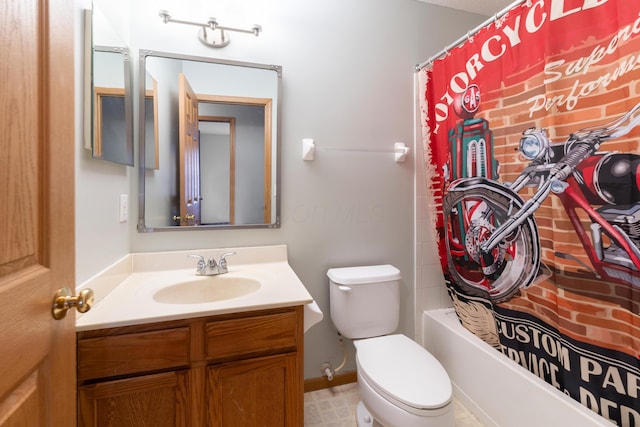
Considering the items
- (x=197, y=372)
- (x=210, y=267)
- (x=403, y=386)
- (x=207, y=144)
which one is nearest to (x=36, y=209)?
(x=197, y=372)

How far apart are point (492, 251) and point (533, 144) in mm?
516

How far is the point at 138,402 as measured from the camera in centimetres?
97

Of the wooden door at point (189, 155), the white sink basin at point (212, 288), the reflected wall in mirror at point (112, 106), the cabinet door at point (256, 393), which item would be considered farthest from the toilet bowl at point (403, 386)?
the reflected wall in mirror at point (112, 106)

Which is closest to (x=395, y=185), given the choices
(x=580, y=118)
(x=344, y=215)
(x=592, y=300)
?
(x=344, y=215)

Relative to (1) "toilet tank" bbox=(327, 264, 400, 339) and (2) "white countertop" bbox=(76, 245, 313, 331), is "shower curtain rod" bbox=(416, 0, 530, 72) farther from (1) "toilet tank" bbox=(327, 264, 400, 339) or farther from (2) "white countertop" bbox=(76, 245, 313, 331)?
(2) "white countertop" bbox=(76, 245, 313, 331)

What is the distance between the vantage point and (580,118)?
42.2 inches

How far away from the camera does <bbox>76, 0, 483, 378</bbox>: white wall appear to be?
155cm

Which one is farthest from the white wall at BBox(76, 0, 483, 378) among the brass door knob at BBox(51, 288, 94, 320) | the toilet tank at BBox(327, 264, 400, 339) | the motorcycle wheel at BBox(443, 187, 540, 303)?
the brass door knob at BBox(51, 288, 94, 320)

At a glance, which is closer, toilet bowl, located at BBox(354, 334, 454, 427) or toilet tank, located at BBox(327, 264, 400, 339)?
toilet bowl, located at BBox(354, 334, 454, 427)

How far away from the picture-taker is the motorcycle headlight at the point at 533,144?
3.95 ft

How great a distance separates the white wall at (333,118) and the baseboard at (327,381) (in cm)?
4

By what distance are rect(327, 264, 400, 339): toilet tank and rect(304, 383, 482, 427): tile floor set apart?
0.40 meters

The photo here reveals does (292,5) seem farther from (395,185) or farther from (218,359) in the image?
(218,359)

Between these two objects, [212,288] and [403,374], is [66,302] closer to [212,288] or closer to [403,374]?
[212,288]
